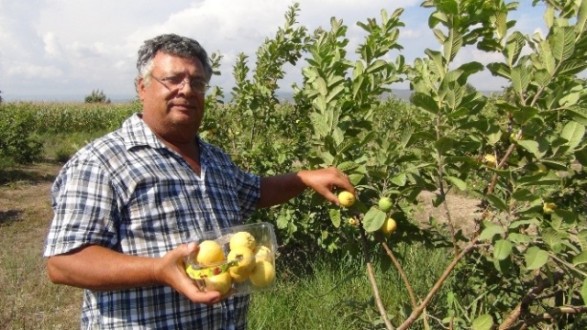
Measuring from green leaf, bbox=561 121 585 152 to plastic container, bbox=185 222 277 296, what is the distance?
2.54ft

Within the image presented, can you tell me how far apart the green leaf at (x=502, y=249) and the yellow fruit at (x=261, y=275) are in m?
0.54

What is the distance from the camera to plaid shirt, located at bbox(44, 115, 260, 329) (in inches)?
53.2

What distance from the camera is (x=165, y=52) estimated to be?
1.57 meters

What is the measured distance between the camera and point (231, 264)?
125cm

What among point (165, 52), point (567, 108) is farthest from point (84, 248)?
point (567, 108)

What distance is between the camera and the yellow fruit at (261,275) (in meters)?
1.32

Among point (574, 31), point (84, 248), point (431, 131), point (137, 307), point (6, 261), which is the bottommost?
point (6, 261)

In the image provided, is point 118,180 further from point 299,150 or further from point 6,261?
point 6,261

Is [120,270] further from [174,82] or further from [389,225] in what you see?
[389,225]

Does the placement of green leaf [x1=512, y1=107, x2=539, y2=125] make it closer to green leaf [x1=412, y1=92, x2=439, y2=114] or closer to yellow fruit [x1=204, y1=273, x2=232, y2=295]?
green leaf [x1=412, y1=92, x2=439, y2=114]

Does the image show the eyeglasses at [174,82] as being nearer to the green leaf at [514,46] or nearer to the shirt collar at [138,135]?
the shirt collar at [138,135]

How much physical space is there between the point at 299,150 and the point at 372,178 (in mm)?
1997

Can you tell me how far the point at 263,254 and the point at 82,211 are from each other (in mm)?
467

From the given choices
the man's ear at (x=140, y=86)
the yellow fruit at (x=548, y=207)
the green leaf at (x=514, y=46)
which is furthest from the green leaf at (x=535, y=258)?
the man's ear at (x=140, y=86)
